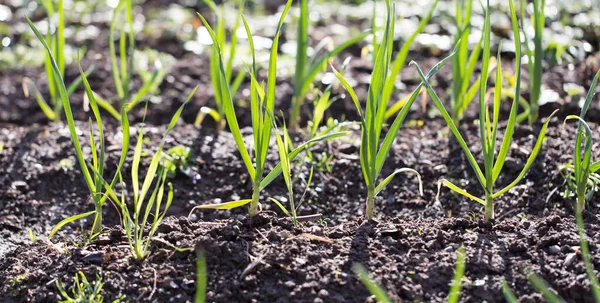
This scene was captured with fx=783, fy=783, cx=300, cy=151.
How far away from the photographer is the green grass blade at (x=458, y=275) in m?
2.04

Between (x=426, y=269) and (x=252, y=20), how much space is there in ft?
10.6

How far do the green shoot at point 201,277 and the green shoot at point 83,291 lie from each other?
0.28 meters

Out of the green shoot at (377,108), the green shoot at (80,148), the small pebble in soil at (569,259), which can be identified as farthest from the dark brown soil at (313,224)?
the green shoot at (377,108)

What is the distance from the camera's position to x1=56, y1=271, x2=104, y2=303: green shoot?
223 centimetres

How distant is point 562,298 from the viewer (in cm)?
222

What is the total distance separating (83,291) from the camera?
2283mm

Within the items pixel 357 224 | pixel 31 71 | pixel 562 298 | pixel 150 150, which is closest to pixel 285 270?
pixel 357 224

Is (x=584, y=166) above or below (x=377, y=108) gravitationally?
below

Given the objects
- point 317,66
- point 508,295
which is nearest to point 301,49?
point 317,66

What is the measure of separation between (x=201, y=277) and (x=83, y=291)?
0.37 meters

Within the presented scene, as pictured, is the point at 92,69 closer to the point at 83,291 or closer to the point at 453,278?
the point at 83,291

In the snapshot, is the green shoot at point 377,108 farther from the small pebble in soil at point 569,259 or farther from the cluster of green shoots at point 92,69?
the cluster of green shoots at point 92,69

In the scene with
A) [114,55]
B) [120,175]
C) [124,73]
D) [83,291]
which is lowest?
[83,291]

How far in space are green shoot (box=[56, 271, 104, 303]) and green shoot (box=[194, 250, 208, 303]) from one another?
0.91 feet
